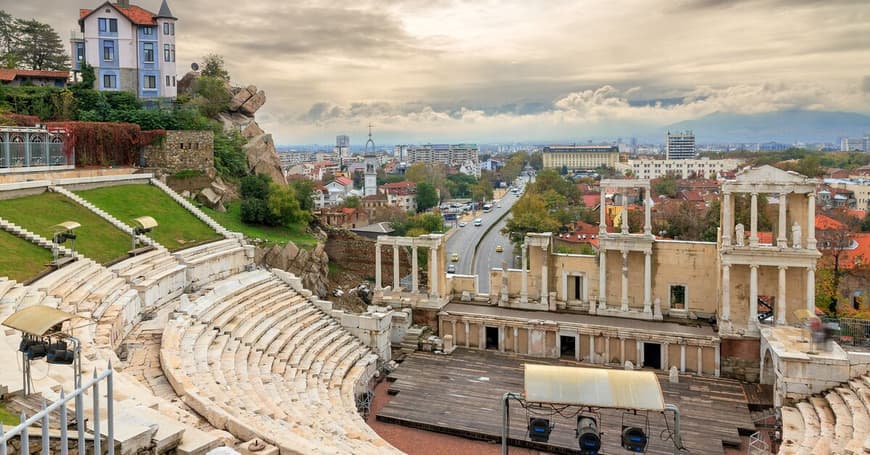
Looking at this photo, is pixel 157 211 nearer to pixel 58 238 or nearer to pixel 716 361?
pixel 58 238

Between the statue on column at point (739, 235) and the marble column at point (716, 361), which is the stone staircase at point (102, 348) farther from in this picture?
the statue on column at point (739, 235)

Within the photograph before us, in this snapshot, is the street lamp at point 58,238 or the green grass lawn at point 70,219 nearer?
the street lamp at point 58,238

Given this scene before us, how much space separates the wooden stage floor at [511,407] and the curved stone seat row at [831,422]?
1657 mm

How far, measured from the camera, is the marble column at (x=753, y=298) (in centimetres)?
2942

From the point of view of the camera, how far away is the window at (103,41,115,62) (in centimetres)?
4791

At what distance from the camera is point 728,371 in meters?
29.3

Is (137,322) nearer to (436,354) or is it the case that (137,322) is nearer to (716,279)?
(436,354)

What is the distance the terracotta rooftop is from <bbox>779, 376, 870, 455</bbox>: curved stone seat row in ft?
158

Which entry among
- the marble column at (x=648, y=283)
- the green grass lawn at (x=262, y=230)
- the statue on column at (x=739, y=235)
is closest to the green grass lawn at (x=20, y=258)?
the green grass lawn at (x=262, y=230)

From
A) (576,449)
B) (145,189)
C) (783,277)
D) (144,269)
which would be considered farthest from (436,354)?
(145,189)

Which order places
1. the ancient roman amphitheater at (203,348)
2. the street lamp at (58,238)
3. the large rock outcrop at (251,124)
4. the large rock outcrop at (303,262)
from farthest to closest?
the large rock outcrop at (251,124)
the large rock outcrop at (303,262)
the street lamp at (58,238)
the ancient roman amphitheater at (203,348)

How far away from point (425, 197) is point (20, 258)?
94.3 meters

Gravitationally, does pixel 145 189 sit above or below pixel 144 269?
above

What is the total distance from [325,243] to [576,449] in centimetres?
2972
